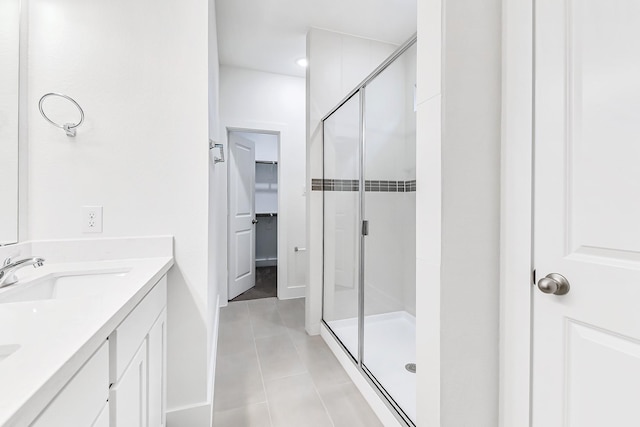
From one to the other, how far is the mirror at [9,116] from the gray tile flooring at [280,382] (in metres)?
1.36

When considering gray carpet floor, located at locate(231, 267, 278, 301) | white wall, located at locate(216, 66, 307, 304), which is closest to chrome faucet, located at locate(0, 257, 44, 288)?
white wall, located at locate(216, 66, 307, 304)

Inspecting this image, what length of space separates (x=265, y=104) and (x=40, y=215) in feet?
8.22

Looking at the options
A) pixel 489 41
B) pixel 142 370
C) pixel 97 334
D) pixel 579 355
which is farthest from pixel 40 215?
pixel 579 355

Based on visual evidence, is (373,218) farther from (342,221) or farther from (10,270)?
(10,270)

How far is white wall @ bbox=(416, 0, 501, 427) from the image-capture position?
88 cm

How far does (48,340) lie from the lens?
55 centimetres

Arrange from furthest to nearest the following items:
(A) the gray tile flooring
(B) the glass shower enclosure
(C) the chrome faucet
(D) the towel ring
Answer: (B) the glass shower enclosure → (A) the gray tile flooring → (D) the towel ring → (C) the chrome faucet

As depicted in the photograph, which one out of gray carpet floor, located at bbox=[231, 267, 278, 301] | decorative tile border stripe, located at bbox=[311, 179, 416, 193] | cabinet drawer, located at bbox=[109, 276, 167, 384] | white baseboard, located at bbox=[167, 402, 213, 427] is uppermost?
decorative tile border stripe, located at bbox=[311, 179, 416, 193]

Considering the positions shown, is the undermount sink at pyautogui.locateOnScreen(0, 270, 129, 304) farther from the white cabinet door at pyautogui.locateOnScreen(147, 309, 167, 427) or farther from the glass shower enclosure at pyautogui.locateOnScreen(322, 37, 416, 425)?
the glass shower enclosure at pyautogui.locateOnScreen(322, 37, 416, 425)

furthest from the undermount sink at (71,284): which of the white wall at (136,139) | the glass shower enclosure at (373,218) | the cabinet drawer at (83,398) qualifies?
the glass shower enclosure at (373,218)

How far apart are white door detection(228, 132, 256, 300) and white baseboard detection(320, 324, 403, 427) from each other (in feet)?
5.30

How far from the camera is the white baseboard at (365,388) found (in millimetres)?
1457

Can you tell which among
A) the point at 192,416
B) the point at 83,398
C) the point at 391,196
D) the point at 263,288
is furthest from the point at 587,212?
the point at 263,288

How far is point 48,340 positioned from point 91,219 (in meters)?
0.99
